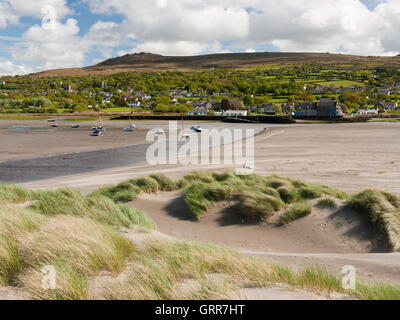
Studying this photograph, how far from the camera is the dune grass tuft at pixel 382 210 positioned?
22.7ft

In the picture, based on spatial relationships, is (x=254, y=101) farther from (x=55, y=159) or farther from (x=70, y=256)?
(x=70, y=256)

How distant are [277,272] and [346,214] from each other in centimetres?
455

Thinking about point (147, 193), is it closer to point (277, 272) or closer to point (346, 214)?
point (346, 214)

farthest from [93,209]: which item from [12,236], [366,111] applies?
[366,111]

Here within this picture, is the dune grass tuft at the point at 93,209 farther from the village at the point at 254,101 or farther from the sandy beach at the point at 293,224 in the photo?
the village at the point at 254,101

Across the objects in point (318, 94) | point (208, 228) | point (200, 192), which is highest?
point (318, 94)

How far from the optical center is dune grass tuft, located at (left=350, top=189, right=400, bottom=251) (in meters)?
6.92

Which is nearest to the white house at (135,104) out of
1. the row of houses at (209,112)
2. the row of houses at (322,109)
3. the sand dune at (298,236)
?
the row of houses at (209,112)

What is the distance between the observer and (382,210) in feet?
24.3

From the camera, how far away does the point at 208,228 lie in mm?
8203

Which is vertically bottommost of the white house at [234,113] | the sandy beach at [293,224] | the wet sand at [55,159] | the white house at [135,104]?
the wet sand at [55,159]

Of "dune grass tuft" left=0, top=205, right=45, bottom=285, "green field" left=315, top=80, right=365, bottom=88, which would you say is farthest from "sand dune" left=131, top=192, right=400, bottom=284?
"green field" left=315, top=80, right=365, bottom=88

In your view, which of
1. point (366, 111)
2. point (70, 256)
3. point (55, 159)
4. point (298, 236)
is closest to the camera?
point (70, 256)
